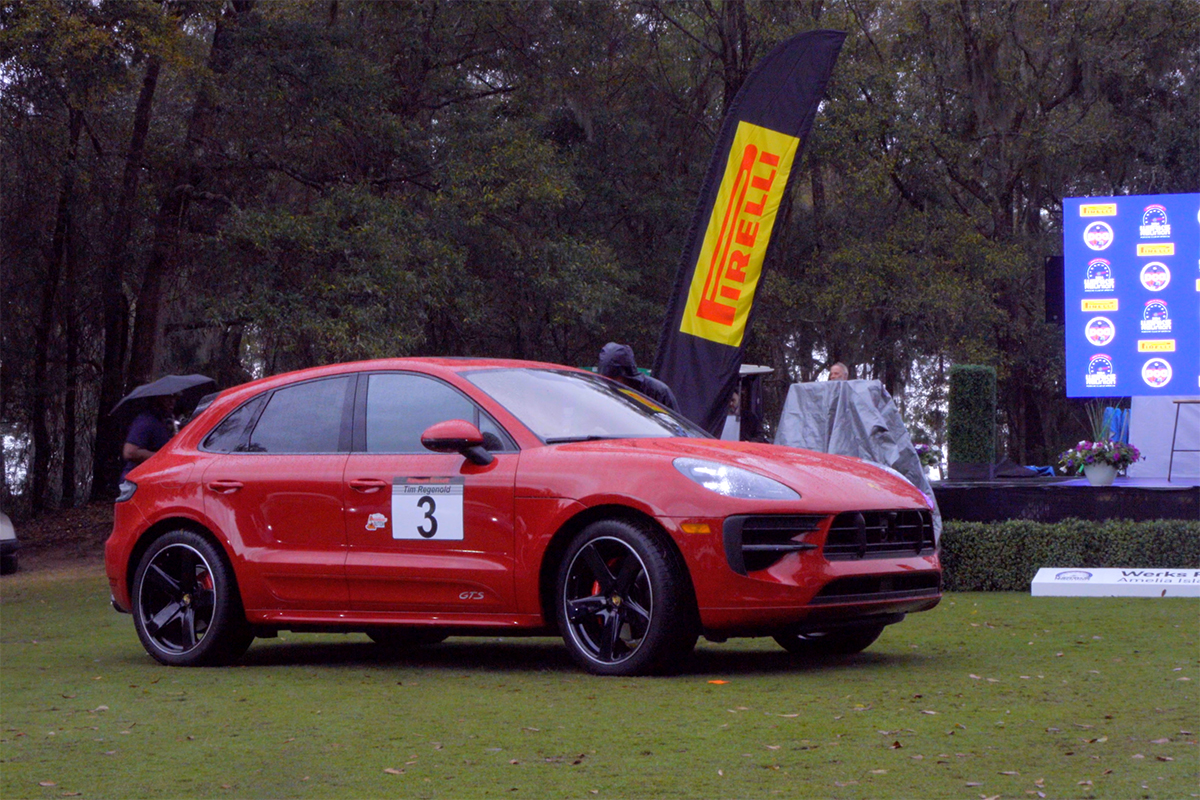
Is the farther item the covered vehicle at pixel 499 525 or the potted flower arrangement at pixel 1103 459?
the potted flower arrangement at pixel 1103 459

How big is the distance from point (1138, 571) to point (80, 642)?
787 cm

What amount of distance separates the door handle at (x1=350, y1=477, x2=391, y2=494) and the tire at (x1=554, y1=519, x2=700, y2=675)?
1.11 metres

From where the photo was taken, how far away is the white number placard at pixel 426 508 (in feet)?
23.3

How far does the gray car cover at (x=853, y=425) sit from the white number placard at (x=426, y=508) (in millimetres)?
6072

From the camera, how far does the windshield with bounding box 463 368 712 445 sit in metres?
7.29

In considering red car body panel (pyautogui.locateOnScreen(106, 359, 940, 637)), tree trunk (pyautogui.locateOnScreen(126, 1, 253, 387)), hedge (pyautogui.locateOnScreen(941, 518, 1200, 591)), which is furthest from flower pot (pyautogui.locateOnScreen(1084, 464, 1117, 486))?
tree trunk (pyautogui.locateOnScreen(126, 1, 253, 387))

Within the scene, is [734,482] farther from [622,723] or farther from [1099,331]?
[1099,331]

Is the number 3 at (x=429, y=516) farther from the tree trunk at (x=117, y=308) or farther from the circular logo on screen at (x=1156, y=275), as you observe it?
the tree trunk at (x=117, y=308)

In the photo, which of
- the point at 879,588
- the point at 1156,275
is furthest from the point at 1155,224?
the point at 879,588

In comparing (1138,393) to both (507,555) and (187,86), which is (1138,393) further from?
(187,86)

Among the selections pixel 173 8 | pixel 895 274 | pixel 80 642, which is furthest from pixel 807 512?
pixel 895 274

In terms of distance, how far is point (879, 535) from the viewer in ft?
22.5

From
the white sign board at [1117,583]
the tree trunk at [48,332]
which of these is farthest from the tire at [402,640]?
the tree trunk at [48,332]

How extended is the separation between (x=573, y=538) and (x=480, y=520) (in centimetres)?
50
